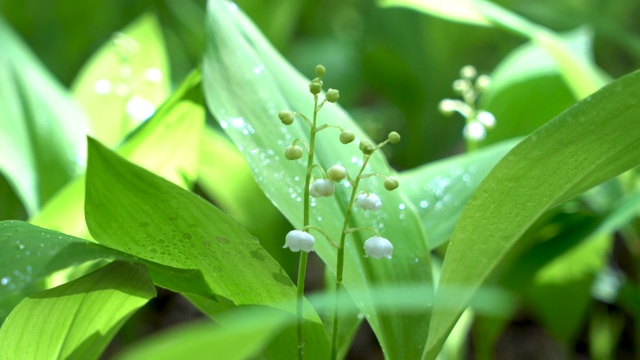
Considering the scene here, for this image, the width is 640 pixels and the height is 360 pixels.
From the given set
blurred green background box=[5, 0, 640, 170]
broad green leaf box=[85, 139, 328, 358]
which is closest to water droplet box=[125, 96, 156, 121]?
broad green leaf box=[85, 139, 328, 358]

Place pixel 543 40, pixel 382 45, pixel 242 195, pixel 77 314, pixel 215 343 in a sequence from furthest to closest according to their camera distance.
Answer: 1. pixel 382 45
2. pixel 242 195
3. pixel 543 40
4. pixel 77 314
5. pixel 215 343

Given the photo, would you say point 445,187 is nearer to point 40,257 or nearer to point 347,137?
point 347,137

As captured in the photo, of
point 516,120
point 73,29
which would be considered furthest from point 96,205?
point 73,29

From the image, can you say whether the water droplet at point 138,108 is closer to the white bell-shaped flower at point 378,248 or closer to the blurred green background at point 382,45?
the white bell-shaped flower at point 378,248

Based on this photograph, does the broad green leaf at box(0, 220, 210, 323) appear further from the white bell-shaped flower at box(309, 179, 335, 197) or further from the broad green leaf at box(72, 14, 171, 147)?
the broad green leaf at box(72, 14, 171, 147)

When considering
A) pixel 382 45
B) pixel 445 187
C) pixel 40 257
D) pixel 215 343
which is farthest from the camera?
pixel 382 45

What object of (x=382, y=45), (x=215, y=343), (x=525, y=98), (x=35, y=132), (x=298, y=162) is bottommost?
(x=215, y=343)

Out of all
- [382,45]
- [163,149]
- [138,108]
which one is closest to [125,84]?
[138,108]

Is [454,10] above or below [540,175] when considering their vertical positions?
above

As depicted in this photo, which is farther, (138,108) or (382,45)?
(382,45)
